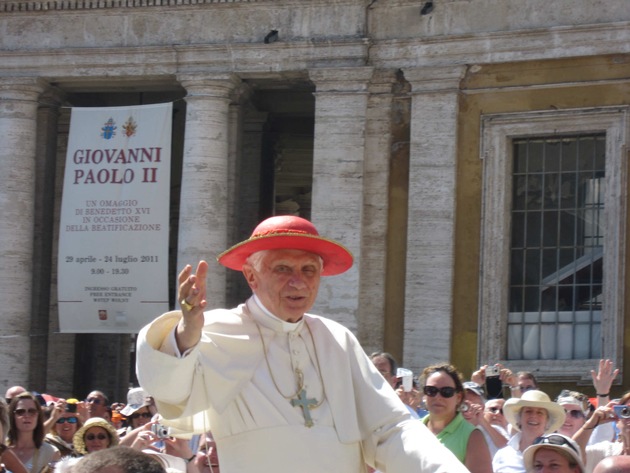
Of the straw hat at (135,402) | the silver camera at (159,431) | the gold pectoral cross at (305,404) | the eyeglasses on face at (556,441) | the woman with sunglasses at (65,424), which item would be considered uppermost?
the gold pectoral cross at (305,404)

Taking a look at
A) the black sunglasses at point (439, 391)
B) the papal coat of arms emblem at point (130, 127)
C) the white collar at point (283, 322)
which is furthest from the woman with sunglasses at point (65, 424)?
the papal coat of arms emblem at point (130, 127)

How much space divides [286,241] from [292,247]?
6 centimetres

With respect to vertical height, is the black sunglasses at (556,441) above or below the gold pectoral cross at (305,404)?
below

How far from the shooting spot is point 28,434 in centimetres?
1106

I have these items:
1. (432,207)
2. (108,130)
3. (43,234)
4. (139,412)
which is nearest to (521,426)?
(139,412)

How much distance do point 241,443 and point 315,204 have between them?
1646 centimetres

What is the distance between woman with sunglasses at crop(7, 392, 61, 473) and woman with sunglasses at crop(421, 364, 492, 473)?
3.17 m

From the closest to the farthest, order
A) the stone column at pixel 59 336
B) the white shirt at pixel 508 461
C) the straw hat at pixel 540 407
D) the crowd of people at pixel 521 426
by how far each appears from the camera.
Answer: the crowd of people at pixel 521 426 → the white shirt at pixel 508 461 → the straw hat at pixel 540 407 → the stone column at pixel 59 336

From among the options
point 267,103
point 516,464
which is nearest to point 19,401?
point 516,464

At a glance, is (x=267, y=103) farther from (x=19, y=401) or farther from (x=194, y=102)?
(x=19, y=401)

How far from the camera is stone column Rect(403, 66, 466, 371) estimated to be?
70.4 feet

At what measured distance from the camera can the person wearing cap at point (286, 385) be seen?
18.3ft

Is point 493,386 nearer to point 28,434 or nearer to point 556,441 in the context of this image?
point 28,434

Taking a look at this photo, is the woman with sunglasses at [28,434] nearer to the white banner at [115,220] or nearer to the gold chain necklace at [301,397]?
the gold chain necklace at [301,397]
